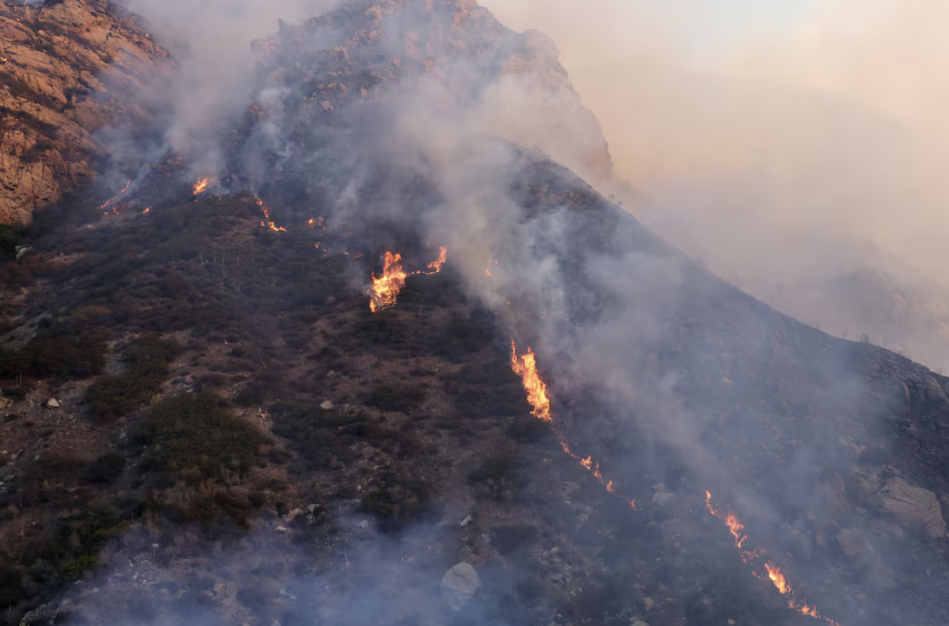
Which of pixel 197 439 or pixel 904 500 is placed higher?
pixel 904 500

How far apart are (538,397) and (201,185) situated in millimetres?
55051

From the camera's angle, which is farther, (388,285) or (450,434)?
(388,285)

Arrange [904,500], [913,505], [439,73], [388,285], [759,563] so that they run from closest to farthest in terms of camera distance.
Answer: [759,563] < [913,505] < [904,500] < [388,285] < [439,73]

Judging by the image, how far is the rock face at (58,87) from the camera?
67625 millimetres

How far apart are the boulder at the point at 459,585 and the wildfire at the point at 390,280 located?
2770 cm

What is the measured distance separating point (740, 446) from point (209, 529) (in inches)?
1061

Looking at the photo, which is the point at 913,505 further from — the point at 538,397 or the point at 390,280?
the point at 390,280

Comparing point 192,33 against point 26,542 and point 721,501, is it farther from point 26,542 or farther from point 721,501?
point 721,501

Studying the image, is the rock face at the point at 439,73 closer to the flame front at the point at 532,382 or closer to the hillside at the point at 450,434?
the hillside at the point at 450,434

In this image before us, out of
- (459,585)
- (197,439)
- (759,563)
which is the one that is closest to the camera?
(459,585)

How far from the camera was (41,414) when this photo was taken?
33.9 metres

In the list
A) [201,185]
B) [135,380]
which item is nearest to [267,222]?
[201,185]

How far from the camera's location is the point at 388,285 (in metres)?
53.3

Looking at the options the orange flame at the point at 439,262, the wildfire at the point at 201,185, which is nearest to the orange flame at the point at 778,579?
the orange flame at the point at 439,262
